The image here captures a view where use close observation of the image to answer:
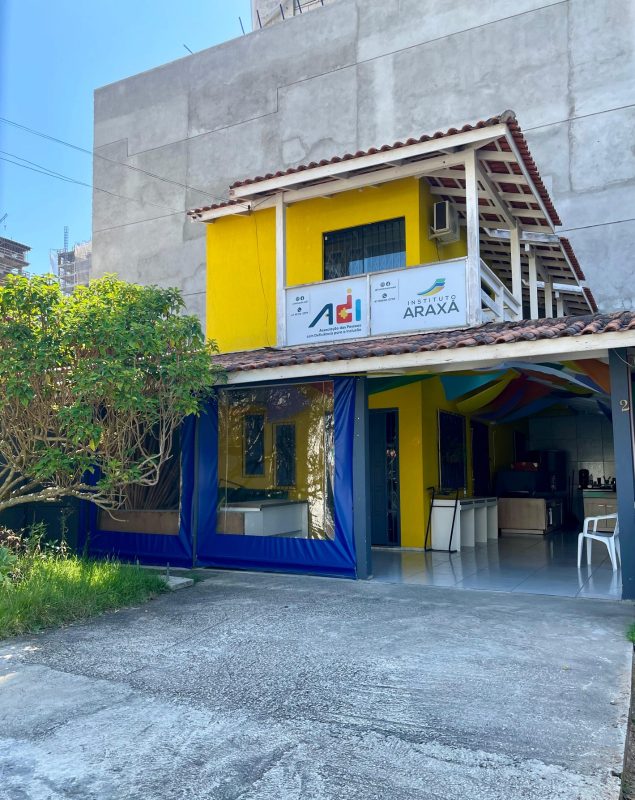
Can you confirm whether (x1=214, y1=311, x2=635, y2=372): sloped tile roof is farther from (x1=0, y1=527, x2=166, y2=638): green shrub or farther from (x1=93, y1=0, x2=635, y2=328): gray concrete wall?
(x1=93, y1=0, x2=635, y2=328): gray concrete wall

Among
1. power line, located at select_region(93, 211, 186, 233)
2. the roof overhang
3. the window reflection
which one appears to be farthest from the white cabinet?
power line, located at select_region(93, 211, 186, 233)

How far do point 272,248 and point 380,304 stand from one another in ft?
10.4

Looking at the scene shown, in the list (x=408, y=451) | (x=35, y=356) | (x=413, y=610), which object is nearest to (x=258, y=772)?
(x=413, y=610)

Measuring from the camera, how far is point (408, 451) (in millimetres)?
11258

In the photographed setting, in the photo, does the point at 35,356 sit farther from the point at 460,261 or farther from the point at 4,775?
the point at 460,261

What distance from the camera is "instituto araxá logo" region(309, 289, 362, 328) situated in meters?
9.98

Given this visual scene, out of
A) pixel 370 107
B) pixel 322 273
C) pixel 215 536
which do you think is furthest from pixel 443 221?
pixel 370 107

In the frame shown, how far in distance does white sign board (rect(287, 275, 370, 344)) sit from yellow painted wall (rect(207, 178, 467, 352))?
1.13 m

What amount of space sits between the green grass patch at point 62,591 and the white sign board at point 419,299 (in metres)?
4.63

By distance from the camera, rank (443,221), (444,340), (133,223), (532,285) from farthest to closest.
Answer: (133,223)
(532,285)
(443,221)
(444,340)

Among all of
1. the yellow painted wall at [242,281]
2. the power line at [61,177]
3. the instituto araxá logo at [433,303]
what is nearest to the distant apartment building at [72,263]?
the power line at [61,177]

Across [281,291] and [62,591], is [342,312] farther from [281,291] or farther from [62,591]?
[62,591]

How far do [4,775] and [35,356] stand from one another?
4.83 meters

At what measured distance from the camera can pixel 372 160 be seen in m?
9.54
